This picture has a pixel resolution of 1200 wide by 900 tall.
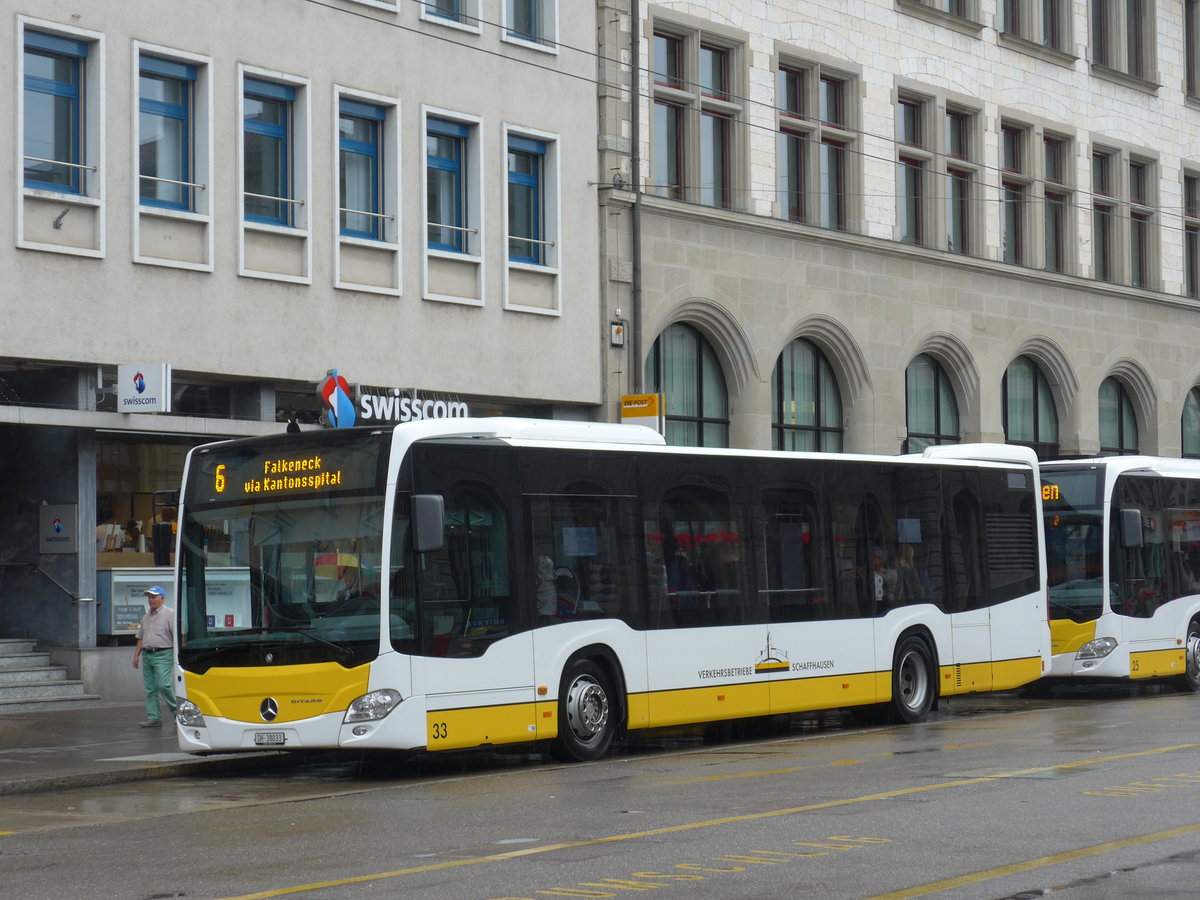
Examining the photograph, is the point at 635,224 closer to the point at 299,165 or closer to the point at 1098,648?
the point at 299,165

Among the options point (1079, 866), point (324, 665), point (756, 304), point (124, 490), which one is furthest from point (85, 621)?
point (1079, 866)

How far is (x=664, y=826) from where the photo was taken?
1088 cm

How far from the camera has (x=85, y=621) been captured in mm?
21938

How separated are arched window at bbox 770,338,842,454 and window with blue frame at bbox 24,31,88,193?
12.9 m

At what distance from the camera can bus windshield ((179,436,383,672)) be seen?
1472 centimetres

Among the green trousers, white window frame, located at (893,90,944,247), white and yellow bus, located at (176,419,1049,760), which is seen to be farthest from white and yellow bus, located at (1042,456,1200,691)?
the green trousers

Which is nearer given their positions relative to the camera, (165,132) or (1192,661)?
(165,132)

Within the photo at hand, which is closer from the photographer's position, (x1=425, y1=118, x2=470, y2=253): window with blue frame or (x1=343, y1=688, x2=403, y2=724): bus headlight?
(x1=343, y1=688, x2=403, y2=724): bus headlight

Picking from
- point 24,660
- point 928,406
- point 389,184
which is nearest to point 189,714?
point 24,660

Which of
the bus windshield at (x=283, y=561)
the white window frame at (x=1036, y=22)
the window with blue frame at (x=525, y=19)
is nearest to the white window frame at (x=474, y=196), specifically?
the window with blue frame at (x=525, y=19)

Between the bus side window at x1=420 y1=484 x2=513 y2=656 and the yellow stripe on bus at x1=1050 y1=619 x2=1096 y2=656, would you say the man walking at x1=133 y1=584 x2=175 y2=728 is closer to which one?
the bus side window at x1=420 y1=484 x2=513 y2=656

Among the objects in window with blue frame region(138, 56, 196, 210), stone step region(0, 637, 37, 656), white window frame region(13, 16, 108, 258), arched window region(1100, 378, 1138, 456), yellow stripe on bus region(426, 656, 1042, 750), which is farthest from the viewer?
arched window region(1100, 378, 1138, 456)

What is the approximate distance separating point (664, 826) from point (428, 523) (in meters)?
4.22

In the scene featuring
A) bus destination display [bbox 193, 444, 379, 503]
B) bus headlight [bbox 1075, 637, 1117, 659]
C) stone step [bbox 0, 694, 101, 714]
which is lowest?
stone step [bbox 0, 694, 101, 714]
